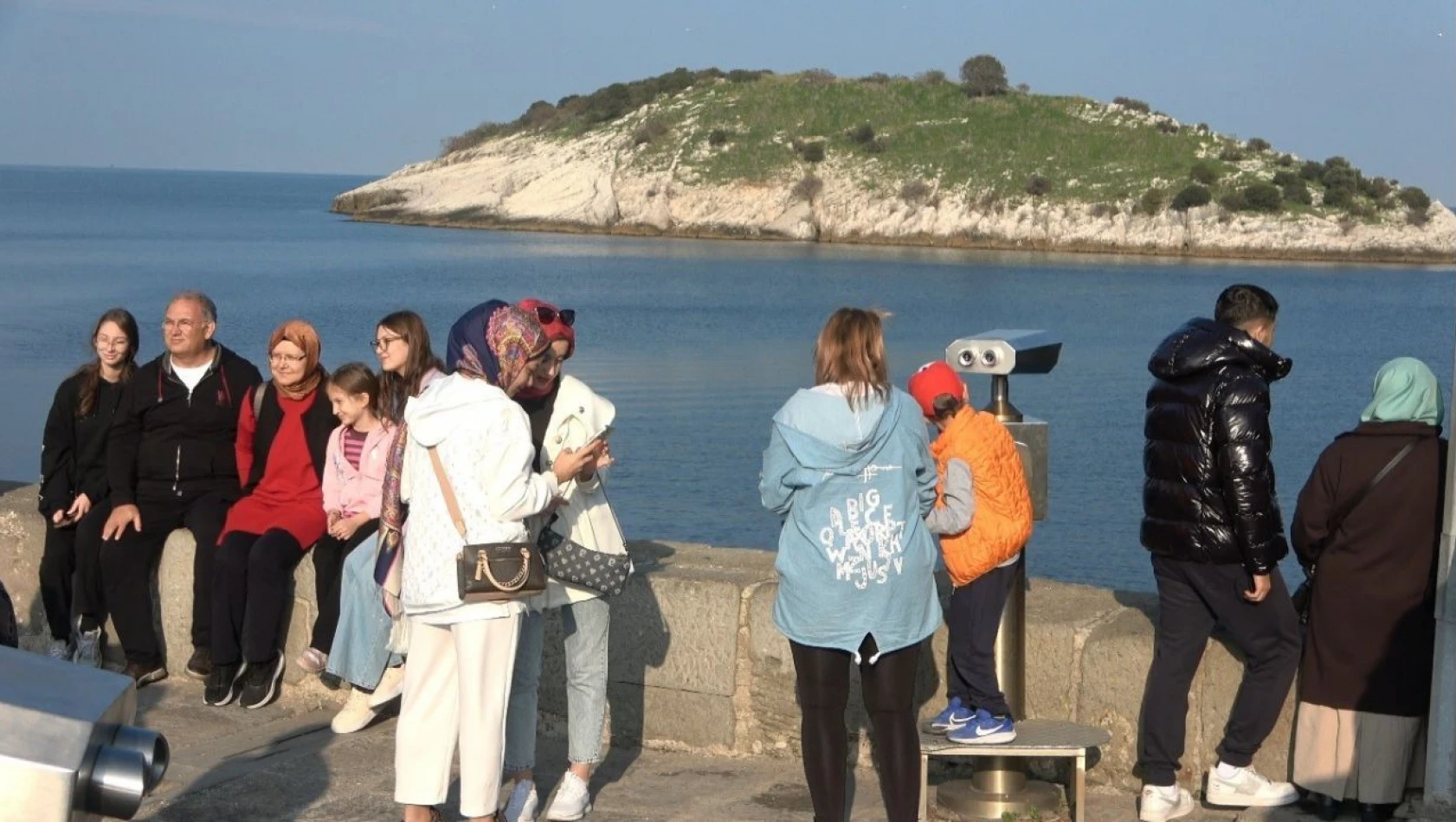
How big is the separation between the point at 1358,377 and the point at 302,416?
3560 cm

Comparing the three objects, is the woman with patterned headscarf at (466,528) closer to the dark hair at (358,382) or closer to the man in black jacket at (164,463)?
the dark hair at (358,382)

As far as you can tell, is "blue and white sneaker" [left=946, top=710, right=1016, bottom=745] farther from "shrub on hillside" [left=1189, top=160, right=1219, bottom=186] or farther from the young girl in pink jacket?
"shrub on hillside" [left=1189, top=160, right=1219, bottom=186]

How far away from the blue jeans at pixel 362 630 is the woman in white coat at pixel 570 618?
90 centimetres

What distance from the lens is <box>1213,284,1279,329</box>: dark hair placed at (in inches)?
194

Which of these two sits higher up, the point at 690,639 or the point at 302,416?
the point at 302,416

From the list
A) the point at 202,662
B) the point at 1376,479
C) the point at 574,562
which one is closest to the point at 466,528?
the point at 574,562

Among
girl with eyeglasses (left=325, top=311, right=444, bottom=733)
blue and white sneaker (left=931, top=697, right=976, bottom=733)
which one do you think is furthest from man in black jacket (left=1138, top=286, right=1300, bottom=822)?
girl with eyeglasses (left=325, top=311, right=444, bottom=733)

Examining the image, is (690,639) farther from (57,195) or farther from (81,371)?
(57,195)

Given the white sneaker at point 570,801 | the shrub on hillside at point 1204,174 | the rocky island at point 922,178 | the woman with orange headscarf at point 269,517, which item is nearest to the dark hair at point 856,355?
the white sneaker at point 570,801

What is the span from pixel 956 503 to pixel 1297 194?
86.7m

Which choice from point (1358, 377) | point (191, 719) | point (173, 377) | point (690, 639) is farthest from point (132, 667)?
point (1358, 377)

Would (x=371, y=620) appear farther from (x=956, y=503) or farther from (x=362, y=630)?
(x=956, y=503)

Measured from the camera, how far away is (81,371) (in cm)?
725

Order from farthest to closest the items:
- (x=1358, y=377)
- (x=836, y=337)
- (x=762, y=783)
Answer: (x=1358, y=377) → (x=762, y=783) → (x=836, y=337)
